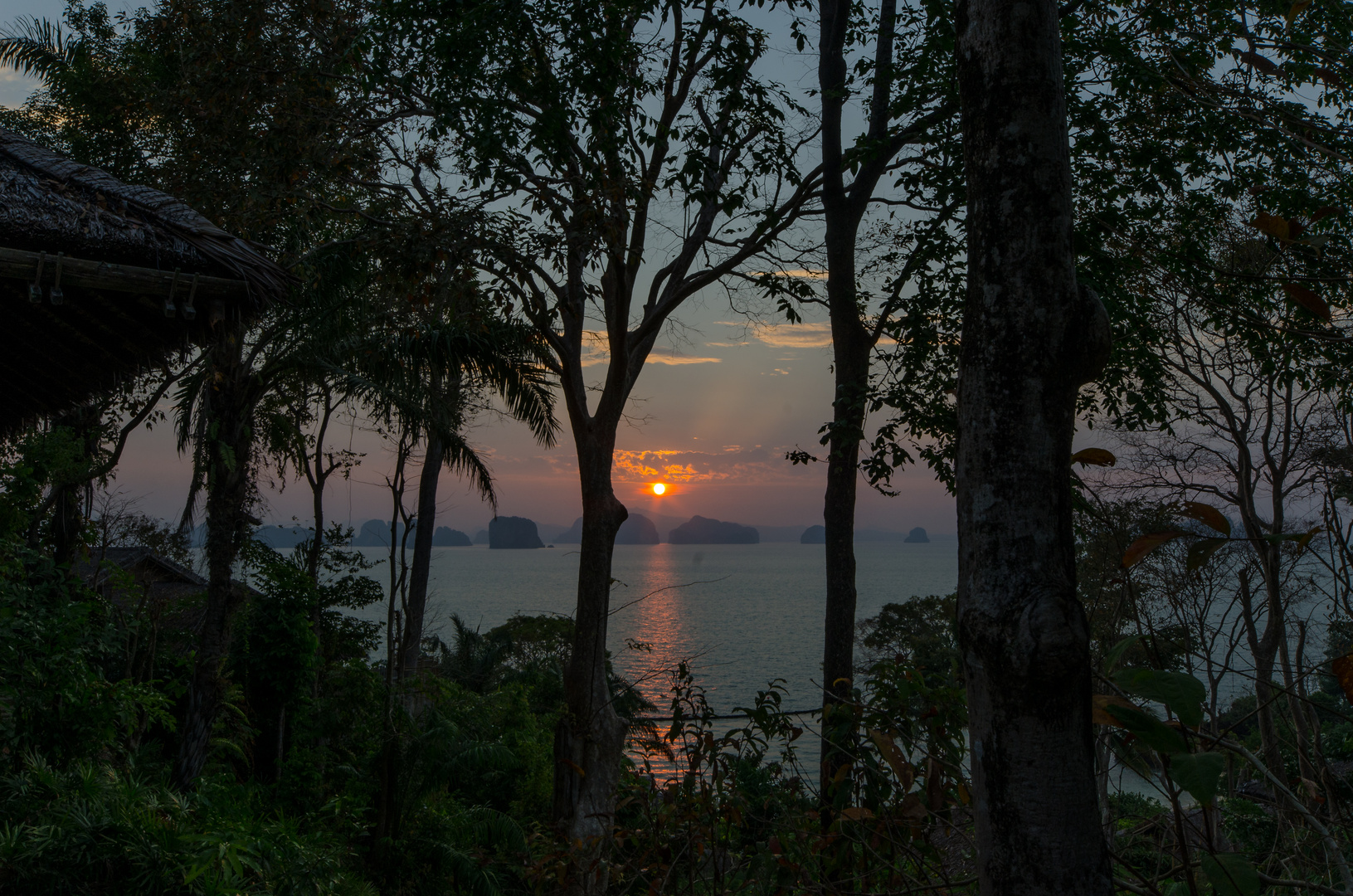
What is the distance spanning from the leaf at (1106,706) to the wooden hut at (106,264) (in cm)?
293

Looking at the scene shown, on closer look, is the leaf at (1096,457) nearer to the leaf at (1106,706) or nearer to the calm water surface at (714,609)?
the leaf at (1106,706)

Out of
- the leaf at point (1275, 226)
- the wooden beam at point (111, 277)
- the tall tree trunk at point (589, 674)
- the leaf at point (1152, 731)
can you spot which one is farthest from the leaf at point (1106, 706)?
the tall tree trunk at point (589, 674)

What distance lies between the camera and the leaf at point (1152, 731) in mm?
1402

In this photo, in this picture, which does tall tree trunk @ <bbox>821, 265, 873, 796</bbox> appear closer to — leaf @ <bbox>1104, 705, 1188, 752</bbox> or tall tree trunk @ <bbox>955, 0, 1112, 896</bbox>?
tall tree trunk @ <bbox>955, 0, 1112, 896</bbox>

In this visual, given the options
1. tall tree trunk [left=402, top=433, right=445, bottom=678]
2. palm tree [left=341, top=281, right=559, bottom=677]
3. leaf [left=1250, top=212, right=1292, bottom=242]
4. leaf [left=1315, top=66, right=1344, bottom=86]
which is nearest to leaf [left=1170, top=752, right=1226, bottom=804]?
leaf [left=1250, top=212, right=1292, bottom=242]

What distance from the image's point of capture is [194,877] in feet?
16.5

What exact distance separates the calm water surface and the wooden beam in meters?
3.53

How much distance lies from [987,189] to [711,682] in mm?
47870

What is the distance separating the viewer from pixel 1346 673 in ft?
4.15

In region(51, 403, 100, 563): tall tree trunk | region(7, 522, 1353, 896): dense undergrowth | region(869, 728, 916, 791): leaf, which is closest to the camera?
region(7, 522, 1353, 896): dense undergrowth

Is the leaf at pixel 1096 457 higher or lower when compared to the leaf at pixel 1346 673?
higher

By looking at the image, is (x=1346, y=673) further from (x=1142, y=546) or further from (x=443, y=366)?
(x=443, y=366)

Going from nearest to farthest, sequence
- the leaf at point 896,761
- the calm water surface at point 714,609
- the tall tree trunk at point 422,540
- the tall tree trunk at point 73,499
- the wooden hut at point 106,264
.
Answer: the leaf at point 896,761
the wooden hut at point 106,264
the tall tree trunk at point 73,499
the tall tree trunk at point 422,540
the calm water surface at point 714,609

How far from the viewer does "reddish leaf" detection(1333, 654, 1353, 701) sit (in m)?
1.23
